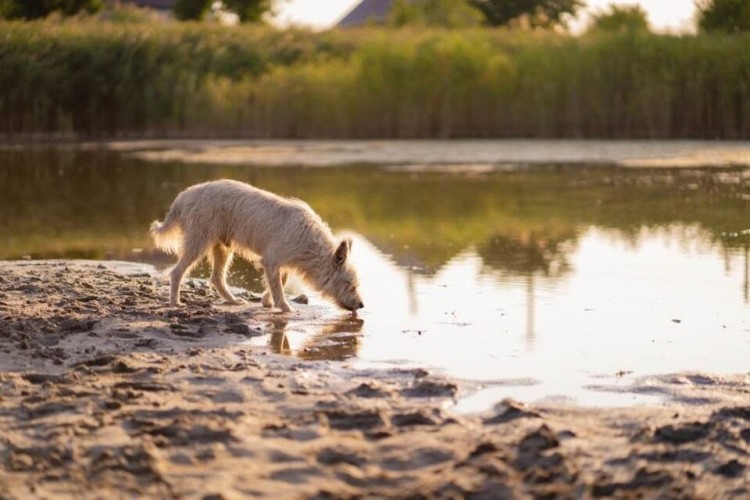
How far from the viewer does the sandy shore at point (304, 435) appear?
17.2ft

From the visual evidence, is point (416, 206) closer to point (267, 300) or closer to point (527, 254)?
point (527, 254)

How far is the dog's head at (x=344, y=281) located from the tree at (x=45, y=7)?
36.9 meters

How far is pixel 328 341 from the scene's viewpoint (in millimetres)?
8430

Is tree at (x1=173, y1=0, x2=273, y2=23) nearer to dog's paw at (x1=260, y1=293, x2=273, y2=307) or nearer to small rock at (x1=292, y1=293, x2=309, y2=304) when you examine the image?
small rock at (x1=292, y1=293, x2=309, y2=304)

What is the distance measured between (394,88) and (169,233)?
18452 mm

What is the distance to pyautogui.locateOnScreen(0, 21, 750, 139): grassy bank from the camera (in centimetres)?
2678

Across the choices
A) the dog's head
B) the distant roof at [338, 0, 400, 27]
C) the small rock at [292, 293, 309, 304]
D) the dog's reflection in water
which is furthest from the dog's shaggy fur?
the distant roof at [338, 0, 400, 27]

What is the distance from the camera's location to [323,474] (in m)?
5.36

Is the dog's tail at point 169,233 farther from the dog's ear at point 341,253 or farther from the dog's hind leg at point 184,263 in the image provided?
the dog's ear at point 341,253

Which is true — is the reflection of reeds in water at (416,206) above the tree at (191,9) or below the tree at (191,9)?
below

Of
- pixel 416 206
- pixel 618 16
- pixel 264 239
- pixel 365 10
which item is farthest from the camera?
pixel 365 10

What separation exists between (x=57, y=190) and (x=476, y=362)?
1236cm

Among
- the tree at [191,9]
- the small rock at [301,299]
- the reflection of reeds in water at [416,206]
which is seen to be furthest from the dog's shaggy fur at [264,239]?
the tree at [191,9]

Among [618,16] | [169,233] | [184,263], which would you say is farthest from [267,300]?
[618,16]
